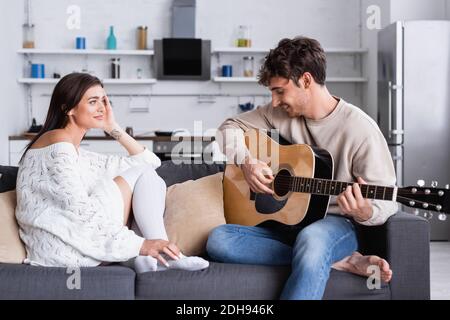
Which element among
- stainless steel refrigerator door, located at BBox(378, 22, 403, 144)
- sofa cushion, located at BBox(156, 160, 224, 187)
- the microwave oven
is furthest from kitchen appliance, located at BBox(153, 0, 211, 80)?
sofa cushion, located at BBox(156, 160, 224, 187)

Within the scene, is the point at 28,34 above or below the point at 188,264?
above

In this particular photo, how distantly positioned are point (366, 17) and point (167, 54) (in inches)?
78.5

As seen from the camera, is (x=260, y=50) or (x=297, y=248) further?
(x=260, y=50)

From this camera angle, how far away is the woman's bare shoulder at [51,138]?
2.63 meters

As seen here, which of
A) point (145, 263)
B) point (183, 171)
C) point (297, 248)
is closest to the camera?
point (297, 248)

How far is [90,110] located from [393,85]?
332 cm

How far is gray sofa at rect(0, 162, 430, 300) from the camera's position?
242 centimetres

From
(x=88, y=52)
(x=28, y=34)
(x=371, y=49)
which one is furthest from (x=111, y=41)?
(x=371, y=49)

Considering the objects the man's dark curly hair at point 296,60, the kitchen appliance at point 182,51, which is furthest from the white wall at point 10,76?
the man's dark curly hair at point 296,60

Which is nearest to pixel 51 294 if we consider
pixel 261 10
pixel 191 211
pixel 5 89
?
pixel 191 211

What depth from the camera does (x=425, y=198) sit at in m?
2.25

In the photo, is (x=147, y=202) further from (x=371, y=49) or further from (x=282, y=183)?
(x=371, y=49)

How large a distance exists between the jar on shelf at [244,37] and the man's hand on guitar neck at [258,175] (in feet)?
13.2

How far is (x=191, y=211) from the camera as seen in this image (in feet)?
9.41
